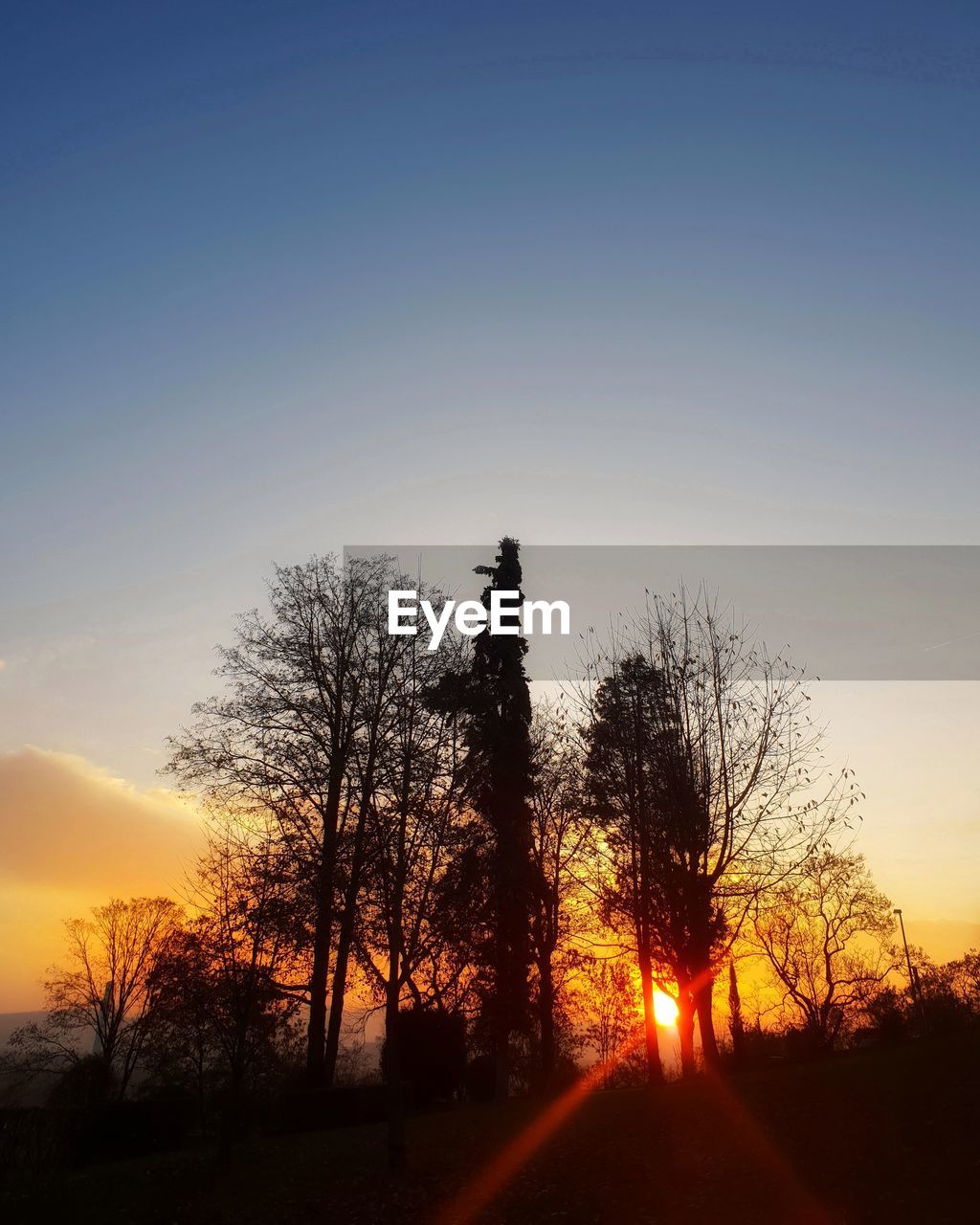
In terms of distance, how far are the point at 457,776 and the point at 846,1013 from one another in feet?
127

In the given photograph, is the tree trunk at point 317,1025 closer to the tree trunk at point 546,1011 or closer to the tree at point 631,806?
the tree at point 631,806

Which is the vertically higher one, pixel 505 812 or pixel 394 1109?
pixel 505 812

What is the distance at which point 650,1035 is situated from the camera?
80.7 ft

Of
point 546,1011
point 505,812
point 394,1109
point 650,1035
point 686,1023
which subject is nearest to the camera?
point 394,1109

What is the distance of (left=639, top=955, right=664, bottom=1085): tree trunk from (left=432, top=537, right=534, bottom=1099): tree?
14.6 feet

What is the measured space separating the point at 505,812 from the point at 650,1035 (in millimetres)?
8174

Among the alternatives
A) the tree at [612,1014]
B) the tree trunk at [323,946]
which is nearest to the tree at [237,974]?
the tree trunk at [323,946]

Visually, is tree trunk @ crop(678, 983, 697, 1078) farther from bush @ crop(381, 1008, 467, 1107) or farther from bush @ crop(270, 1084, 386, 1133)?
bush @ crop(270, 1084, 386, 1133)

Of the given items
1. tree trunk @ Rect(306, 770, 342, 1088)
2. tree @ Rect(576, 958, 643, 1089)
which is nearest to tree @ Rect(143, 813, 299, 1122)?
tree trunk @ Rect(306, 770, 342, 1088)

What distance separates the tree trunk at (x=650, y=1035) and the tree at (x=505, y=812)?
→ 444cm

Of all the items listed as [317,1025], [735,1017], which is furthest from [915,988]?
[317,1025]

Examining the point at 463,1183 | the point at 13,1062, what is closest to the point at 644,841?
the point at 463,1183

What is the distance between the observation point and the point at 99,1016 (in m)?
50.7

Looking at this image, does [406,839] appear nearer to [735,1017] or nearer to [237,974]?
[237,974]
